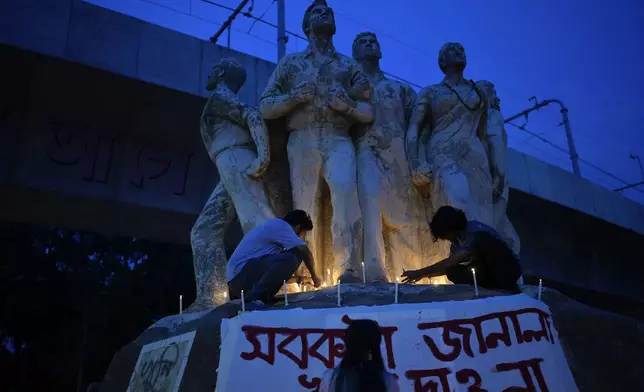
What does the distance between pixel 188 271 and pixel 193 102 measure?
7.09m

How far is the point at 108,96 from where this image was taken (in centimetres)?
872

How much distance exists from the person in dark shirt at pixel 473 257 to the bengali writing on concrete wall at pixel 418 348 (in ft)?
2.12

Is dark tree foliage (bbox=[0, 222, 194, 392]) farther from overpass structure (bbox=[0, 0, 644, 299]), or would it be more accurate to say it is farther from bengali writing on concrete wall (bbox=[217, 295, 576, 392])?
bengali writing on concrete wall (bbox=[217, 295, 576, 392])

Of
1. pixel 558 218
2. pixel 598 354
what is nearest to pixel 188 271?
pixel 558 218

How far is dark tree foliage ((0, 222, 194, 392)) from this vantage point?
42.2 feet

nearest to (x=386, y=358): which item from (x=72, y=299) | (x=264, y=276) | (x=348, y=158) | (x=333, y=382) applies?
(x=333, y=382)

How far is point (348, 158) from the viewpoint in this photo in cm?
538

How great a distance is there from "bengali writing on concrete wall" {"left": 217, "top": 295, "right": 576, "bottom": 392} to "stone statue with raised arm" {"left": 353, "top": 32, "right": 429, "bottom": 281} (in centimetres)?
201

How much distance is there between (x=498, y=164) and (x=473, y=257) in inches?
87.7

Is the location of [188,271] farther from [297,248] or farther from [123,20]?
[297,248]

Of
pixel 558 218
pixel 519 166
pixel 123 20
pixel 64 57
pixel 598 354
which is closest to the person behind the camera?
pixel 598 354

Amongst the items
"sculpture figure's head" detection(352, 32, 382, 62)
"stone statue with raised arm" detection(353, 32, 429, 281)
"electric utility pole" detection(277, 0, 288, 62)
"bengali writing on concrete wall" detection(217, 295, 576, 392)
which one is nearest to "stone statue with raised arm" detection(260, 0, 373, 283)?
"stone statue with raised arm" detection(353, 32, 429, 281)

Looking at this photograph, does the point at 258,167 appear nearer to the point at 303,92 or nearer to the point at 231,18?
the point at 303,92

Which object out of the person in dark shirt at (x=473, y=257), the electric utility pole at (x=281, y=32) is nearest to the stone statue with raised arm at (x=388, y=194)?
the person in dark shirt at (x=473, y=257)
